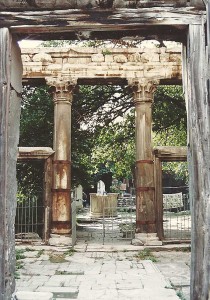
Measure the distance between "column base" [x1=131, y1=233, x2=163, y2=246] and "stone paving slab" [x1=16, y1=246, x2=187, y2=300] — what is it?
0.95 m

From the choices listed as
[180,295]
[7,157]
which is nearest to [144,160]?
[180,295]

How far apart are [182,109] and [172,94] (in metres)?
0.93

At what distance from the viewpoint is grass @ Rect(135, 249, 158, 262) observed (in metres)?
9.62

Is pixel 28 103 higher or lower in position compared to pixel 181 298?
higher

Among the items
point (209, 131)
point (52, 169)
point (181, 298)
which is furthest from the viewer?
point (52, 169)

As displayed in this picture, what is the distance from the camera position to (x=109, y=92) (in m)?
15.6

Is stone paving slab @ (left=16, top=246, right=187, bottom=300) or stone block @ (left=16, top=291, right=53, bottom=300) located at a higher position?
stone block @ (left=16, top=291, right=53, bottom=300)

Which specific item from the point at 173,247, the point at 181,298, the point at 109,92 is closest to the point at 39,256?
the point at 173,247

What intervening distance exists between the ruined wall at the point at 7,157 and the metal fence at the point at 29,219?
765 centimetres

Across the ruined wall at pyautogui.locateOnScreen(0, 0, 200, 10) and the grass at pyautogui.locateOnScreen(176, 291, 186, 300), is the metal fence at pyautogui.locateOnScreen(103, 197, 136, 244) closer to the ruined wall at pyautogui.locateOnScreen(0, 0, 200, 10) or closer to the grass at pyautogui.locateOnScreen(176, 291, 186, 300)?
the grass at pyautogui.locateOnScreen(176, 291, 186, 300)

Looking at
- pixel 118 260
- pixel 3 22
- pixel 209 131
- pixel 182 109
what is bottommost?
pixel 118 260

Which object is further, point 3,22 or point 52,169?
point 52,169

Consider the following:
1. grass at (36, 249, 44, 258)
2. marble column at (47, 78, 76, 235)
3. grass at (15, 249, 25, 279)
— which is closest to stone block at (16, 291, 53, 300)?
grass at (15, 249, 25, 279)

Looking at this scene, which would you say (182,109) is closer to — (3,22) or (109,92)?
(109,92)
